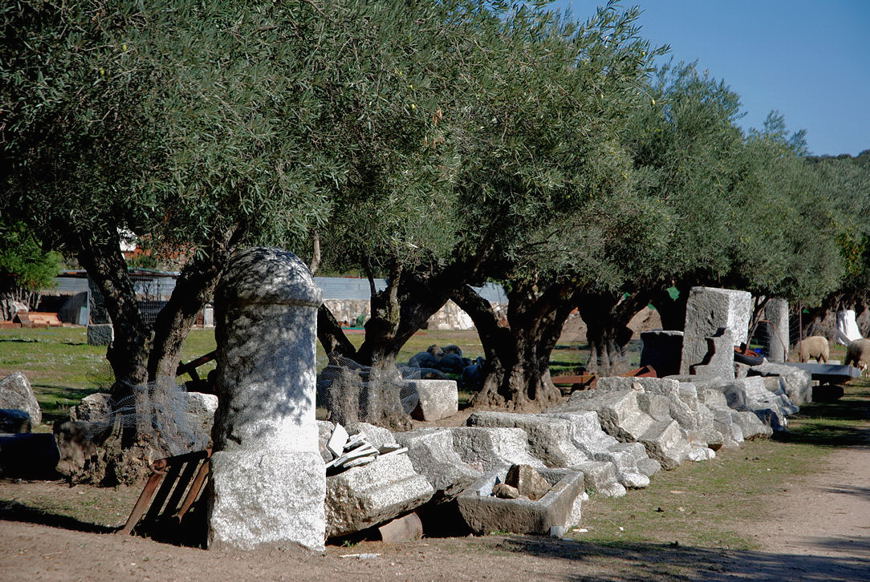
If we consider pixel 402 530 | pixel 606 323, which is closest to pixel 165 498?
pixel 402 530

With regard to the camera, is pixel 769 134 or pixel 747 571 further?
pixel 769 134

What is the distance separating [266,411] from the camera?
5.71m

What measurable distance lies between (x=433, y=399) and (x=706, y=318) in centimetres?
615

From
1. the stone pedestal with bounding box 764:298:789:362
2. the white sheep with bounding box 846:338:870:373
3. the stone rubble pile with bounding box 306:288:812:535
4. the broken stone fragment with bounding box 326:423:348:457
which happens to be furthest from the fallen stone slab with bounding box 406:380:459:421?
the white sheep with bounding box 846:338:870:373

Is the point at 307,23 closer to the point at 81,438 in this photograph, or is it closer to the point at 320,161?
the point at 320,161

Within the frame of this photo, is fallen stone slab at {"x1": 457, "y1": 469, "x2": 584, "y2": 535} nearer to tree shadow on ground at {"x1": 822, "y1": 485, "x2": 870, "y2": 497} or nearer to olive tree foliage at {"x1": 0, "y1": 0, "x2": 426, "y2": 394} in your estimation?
olive tree foliage at {"x1": 0, "y1": 0, "x2": 426, "y2": 394}

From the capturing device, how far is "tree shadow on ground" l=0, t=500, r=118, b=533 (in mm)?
6303

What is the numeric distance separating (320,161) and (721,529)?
4814 mm

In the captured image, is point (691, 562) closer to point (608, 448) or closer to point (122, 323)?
point (608, 448)

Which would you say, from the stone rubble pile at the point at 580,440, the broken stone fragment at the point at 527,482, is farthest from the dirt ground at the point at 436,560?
the broken stone fragment at the point at 527,482

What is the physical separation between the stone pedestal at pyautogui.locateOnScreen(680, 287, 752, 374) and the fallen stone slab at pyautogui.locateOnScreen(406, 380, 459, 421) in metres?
5.19

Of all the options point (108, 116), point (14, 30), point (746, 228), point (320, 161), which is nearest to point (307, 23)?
point (320, 161)

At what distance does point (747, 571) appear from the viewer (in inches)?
228

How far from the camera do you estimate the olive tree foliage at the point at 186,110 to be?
5.14 metres
